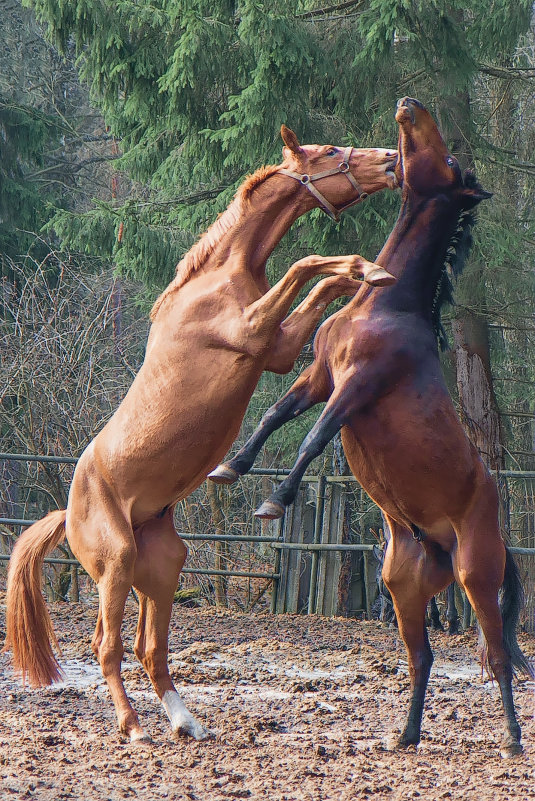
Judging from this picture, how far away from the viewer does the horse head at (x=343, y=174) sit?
441 cm

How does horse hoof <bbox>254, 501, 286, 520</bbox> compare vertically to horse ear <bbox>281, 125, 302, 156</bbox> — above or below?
below

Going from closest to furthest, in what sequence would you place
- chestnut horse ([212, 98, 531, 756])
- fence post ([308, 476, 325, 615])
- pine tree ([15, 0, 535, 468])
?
chestnut horse ([212, 98, 531, 756])
pine tree ([15, 0, 535, 468])
fence post ([308, 476, 325, 615])

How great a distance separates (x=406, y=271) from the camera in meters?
4.34

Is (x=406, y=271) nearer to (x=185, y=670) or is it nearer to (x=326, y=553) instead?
(x=185, y=670)

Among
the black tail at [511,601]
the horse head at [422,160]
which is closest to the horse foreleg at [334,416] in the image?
the horse head at [422,160]

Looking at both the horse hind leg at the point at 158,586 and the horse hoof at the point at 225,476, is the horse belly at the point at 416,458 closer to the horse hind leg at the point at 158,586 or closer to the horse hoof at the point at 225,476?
the horse hoof at the point at 225,476

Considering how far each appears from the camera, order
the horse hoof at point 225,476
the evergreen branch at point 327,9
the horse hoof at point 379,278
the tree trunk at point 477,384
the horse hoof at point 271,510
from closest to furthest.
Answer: the horse hoof at point 271,510
the horse hoof at point 379,278
the horse hoof at point 225,476
the evergreen branch at point 327,9
the tree trunk at point 477,384

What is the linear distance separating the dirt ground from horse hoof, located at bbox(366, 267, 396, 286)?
2.07 meters

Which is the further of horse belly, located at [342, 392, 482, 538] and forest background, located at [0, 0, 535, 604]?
forest background, located at [0, 0, 535, 604]

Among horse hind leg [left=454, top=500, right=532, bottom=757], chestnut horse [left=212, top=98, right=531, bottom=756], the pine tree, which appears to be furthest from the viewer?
the pine tree

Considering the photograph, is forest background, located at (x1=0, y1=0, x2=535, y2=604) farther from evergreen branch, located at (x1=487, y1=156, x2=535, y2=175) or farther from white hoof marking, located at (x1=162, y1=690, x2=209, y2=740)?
white hoof marking, located at (x1=162, y1=690, x2=209, y2=740)

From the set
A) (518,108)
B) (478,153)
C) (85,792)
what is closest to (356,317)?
(85,792)

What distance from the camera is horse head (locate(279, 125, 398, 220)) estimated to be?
441 cm

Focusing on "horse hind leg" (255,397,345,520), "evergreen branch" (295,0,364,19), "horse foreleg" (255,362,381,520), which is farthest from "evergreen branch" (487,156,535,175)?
"horse hind leg" (255,397,345,520)
